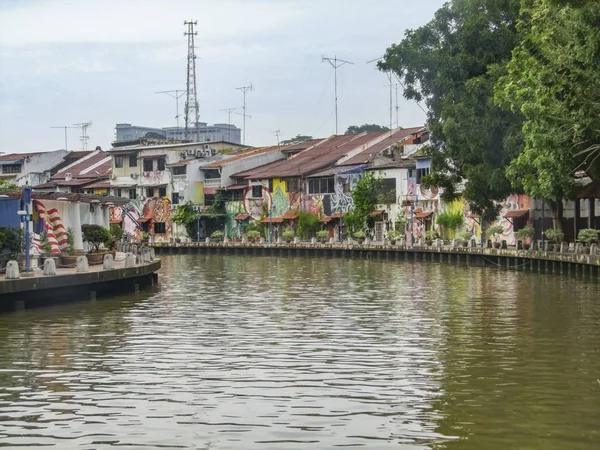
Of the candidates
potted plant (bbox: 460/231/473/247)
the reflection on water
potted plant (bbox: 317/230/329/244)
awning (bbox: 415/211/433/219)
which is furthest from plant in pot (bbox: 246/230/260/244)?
the reflection on water

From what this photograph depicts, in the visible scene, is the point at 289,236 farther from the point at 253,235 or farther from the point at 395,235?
the point at 395,235

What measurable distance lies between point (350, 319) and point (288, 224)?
221ft

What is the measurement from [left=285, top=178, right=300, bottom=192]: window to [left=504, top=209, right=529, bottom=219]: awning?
26.1 metres

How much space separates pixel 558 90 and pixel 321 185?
56.6 m

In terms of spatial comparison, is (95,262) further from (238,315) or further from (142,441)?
(142,441)

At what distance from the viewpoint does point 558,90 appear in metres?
35.8

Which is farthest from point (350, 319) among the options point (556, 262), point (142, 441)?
point (556, 262)

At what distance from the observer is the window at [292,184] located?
3698 inches

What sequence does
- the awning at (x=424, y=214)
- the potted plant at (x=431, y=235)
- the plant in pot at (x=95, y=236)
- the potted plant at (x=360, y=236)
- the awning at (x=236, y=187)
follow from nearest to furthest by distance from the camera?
1. the plant in pot at (x=95, y=236)
2. the potted plant at (x=431, y=235)
3. the awning at (x=424, y=214)
4. the potted plant at (x=360, y=236)
5. the awning at (x=236, y=187)

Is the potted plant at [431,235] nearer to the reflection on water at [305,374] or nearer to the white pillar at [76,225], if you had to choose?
the white pillar at [76,225]

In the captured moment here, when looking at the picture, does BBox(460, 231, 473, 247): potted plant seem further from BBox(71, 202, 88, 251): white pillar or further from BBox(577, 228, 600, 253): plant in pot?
BBox(71, 202, 88, 251): white pillar

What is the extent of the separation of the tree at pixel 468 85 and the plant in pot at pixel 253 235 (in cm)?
3679

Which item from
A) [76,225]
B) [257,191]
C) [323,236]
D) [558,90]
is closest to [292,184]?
[257,191]

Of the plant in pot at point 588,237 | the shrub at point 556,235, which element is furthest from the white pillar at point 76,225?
the shrub at point 556,235
